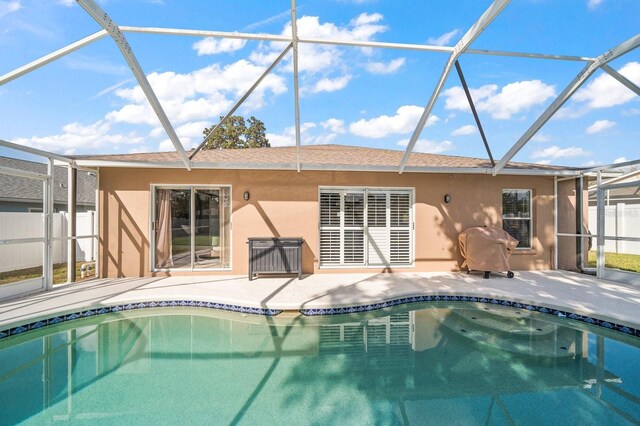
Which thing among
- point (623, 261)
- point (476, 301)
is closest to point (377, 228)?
point (476, 301)

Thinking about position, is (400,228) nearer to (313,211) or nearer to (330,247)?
(330,247)

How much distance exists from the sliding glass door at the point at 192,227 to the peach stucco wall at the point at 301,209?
0.25 m

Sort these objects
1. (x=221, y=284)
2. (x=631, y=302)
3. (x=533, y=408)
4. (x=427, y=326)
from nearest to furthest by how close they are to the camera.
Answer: (x=533, y=408), (x=427, y=326), (x=631, y=302), (x=221, y=284)

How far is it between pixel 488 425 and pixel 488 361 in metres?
1.43

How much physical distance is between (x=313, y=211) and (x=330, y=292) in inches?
104

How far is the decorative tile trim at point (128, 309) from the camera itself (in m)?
4.91

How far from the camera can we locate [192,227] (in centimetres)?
815

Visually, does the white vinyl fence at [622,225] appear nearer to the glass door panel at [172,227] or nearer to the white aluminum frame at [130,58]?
the white aluminum frame at [130,58]

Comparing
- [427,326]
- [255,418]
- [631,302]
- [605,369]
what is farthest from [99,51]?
[631,302]

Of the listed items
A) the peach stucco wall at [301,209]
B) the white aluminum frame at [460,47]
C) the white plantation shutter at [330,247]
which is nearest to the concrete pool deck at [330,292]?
the white plantation shutter at [330,247]

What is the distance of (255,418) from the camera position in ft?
9.91

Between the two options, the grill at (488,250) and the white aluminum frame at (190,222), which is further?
the white aluminum frame at (190,222)

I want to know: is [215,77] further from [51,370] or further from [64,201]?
[51,370]

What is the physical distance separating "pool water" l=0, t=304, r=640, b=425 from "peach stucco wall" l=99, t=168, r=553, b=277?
2.83 m
